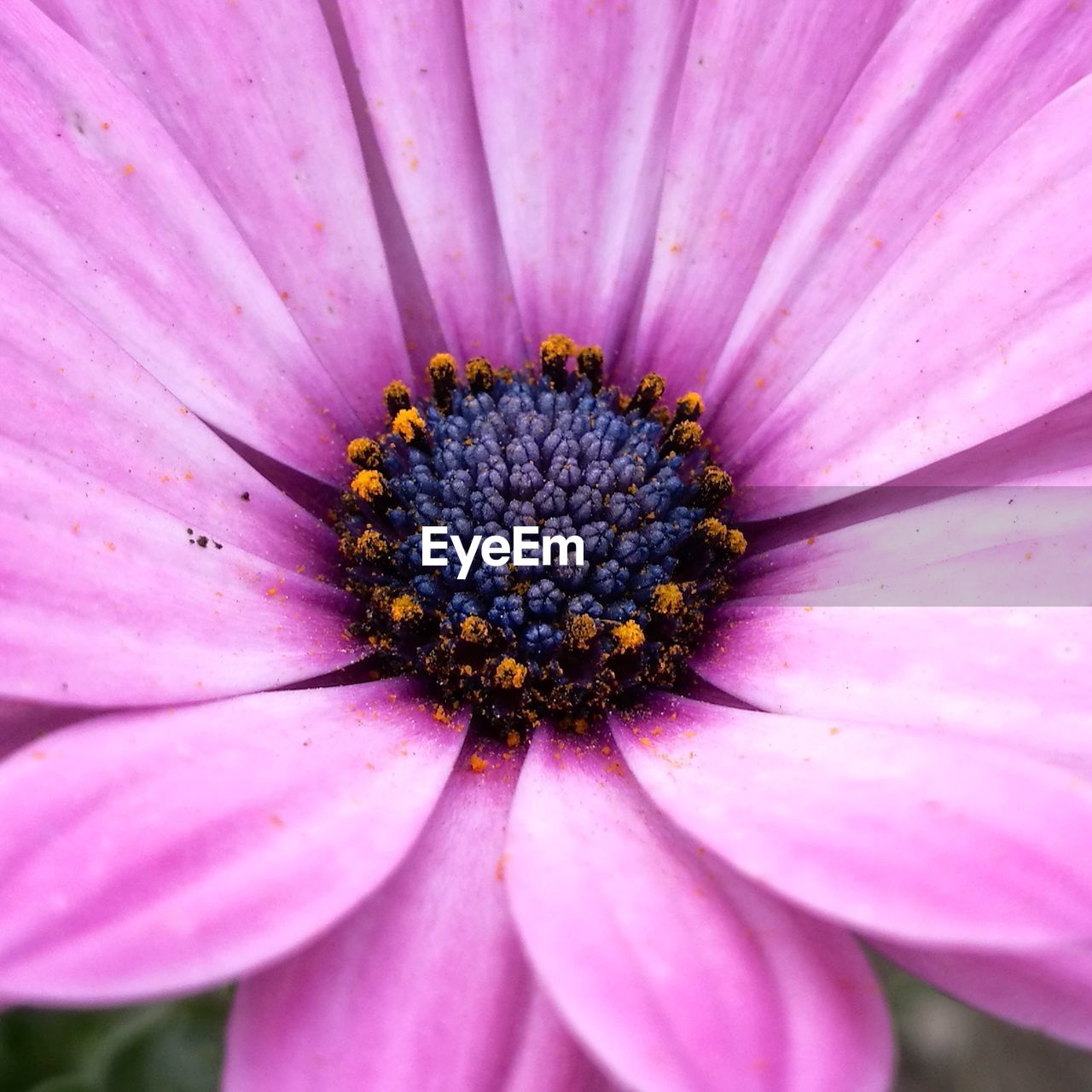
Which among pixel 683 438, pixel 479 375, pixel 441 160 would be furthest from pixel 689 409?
pixel 441 160

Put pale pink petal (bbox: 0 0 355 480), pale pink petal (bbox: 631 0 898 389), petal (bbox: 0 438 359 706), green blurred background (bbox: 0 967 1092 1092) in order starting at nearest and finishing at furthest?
petal (bbox: 0 438 359 706), pale pink petal (bbox: 0 0 355 480), pale pink petal (bbox: 631 0 898 389), green blurred background (bbox: 0 967 1092 1092)

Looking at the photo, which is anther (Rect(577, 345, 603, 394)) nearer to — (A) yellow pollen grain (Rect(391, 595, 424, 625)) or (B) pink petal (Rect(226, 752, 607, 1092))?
(A) yellow pollen grain (Rect(391, 595, 424, 625))

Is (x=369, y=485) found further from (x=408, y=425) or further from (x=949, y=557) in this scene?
(x=949, y=557)

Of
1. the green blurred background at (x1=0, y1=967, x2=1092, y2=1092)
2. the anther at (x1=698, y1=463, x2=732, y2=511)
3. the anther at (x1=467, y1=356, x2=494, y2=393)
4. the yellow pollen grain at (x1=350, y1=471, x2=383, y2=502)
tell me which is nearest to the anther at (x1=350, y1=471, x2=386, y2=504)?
the yellow pollen grain at (x1=350, y1=471, x2=383, y2=502)

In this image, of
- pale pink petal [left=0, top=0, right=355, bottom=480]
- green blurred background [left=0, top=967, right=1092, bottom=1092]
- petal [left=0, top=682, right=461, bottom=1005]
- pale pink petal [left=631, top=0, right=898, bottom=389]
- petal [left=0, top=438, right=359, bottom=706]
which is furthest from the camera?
green blurred background [left=0, top=967, right=1092, bottom=1092]

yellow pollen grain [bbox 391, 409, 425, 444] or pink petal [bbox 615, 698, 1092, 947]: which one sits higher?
yellow pollen grain [bbox 391, 409, 425, 444]

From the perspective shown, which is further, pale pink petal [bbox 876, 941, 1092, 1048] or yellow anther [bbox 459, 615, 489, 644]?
yellow anther [bbox 459, 615, 489, 644]
